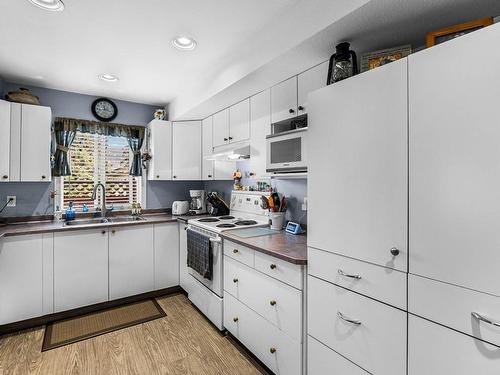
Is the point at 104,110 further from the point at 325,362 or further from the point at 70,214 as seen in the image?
the point at 325,362

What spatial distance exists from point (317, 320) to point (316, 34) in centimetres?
166

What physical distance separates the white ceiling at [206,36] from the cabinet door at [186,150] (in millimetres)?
706

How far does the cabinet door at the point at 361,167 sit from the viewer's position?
3.85ft

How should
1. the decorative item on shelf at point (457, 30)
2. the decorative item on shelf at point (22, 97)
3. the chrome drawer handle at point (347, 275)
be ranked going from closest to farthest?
the decorative item on shelf at point (457, 30)
the chrome drawer handle at point (347, 275)
the decorative item on shelf at point (22, 97)

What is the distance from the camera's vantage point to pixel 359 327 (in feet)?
4.36

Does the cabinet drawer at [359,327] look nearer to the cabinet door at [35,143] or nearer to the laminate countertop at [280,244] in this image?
the laminate countertop at [280,244]

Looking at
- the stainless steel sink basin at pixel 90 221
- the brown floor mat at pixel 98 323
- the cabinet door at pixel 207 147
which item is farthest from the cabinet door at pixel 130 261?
the cabinet door at pixel 207 147

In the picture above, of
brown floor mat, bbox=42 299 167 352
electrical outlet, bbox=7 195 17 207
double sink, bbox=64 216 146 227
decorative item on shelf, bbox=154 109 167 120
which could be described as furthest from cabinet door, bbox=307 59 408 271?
electrical outlet, bbox=7 195 17 207

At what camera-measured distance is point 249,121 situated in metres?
2.66

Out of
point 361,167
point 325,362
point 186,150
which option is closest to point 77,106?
point 186,150

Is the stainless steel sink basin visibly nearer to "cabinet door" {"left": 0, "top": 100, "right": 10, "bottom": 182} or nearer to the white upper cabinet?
the white upper cabinet

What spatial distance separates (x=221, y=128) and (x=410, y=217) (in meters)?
2.42

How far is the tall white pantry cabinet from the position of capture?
938mm

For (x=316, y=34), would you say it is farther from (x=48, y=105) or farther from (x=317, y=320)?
(x=48, y=105)
